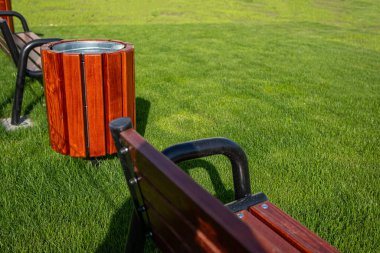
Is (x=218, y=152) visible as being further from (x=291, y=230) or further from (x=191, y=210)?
(x=191, y=210)

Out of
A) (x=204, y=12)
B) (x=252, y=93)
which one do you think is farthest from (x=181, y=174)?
(x=204, y=12)

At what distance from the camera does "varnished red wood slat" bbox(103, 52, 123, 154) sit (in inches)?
111

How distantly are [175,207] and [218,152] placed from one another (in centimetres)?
67

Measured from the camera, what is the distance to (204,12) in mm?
15750

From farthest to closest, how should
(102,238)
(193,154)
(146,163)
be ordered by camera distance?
(102,238) → (193,154) → (146,163)

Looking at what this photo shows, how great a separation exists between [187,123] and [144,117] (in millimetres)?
534

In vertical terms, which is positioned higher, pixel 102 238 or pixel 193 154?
pixel 193 154

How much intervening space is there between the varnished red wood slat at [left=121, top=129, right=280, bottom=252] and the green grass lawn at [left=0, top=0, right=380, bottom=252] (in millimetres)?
1471

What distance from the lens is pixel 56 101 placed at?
293cm

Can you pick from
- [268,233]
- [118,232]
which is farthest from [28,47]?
[268,233]

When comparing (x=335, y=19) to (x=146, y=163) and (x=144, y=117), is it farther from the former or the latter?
(x=146, y=163)

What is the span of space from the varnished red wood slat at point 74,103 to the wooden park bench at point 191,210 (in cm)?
153

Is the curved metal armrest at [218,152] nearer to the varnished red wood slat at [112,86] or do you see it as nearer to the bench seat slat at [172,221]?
the bench seat slat at [172,221]

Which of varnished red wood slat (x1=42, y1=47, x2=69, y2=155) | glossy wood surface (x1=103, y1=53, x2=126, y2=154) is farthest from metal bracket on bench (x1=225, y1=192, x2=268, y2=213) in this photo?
varnished red wood slat (x1=42, y1=47, x2=69, y2=155)
